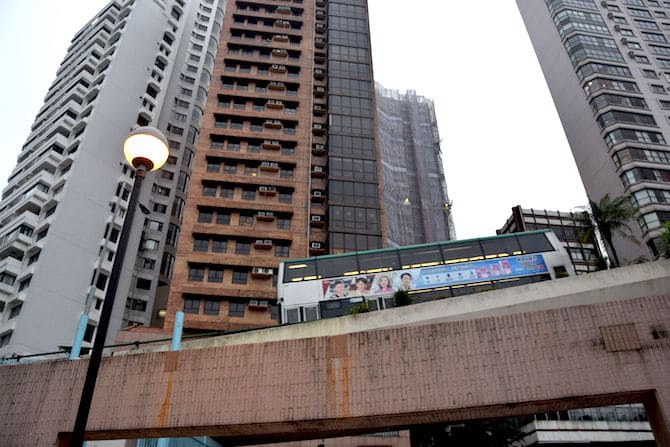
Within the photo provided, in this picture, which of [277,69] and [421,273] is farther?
[277,69]

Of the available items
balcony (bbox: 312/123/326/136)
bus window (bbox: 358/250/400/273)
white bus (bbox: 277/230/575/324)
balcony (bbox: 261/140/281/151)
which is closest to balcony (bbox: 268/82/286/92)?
balcony (bbox: 312/123/326/136)

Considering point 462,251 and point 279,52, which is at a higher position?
point 279,52

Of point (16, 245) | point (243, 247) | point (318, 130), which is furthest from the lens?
point (318, 130)

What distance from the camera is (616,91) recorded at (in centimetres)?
6172

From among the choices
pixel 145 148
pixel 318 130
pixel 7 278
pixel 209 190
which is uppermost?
pixel 318 130

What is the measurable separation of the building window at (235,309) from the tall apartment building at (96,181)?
35.1ft

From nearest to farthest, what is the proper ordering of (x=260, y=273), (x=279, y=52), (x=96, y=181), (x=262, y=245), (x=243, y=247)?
1. (x=260, y=273)
2. (x=262, y=245)
3. (x=243, y=247)
4. (x=96, y=181)
5. (x=279, y=52)

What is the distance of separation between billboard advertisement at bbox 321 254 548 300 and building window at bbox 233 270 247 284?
20.5 m

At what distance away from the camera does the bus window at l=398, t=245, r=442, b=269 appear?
24281 millimetres

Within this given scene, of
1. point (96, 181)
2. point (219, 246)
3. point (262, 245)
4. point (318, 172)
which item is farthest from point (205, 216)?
point (96, 181)

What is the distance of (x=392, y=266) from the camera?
80.4 ft

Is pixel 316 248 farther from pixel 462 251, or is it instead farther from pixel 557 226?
pixel 557 226

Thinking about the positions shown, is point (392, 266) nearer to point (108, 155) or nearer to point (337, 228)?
point (337, 228)

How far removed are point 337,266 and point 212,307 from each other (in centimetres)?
1979
